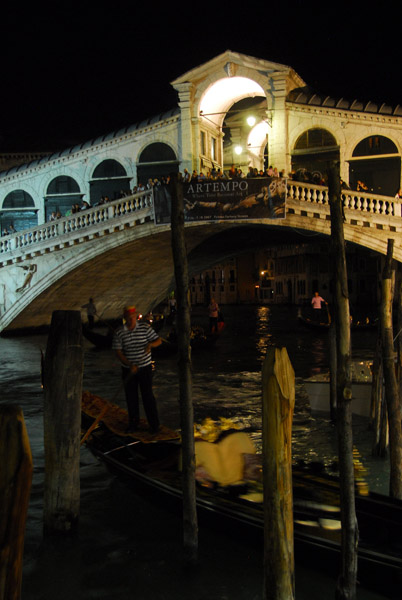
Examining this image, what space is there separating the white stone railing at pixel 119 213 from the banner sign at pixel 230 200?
363mm

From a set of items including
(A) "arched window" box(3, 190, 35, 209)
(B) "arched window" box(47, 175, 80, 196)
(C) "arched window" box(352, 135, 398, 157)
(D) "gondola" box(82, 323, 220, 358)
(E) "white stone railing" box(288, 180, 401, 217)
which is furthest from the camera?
(A) "arched window" box(3, 190, 35, 209)

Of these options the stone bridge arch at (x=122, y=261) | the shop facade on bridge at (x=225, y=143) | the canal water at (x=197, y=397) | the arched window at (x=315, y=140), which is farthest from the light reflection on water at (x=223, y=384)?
the arched window at (x=315, y=140)

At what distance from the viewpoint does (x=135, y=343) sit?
4820 mm

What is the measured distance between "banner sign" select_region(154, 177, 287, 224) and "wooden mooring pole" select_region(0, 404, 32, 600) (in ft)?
39.5

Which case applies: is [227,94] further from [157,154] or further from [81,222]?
[81,222]

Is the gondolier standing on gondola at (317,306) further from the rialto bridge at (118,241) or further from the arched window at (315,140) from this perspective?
the arched window at (315,140)

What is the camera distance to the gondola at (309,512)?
270cm

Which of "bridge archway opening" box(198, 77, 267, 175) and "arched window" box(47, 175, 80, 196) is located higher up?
"bridge archway opening" box(198, 77, 267, 175)

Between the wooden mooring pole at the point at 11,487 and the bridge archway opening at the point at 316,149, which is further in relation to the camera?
the bridge archway opening at the point at 316,149

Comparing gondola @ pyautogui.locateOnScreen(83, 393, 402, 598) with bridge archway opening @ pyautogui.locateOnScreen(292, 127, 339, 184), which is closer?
gondola @ pyautogui.locateOnScreen(83, 393, 402, 598)

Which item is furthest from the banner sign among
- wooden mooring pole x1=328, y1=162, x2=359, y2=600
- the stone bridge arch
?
wooden mooring pole x1=328, y1=162, x2=359, y2=600

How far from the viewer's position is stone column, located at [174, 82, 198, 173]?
16.2m

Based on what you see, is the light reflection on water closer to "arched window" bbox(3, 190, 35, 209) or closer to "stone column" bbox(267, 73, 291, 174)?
"stone column" bbox(267, 73, 291, 174)

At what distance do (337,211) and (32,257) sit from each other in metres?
13.5
